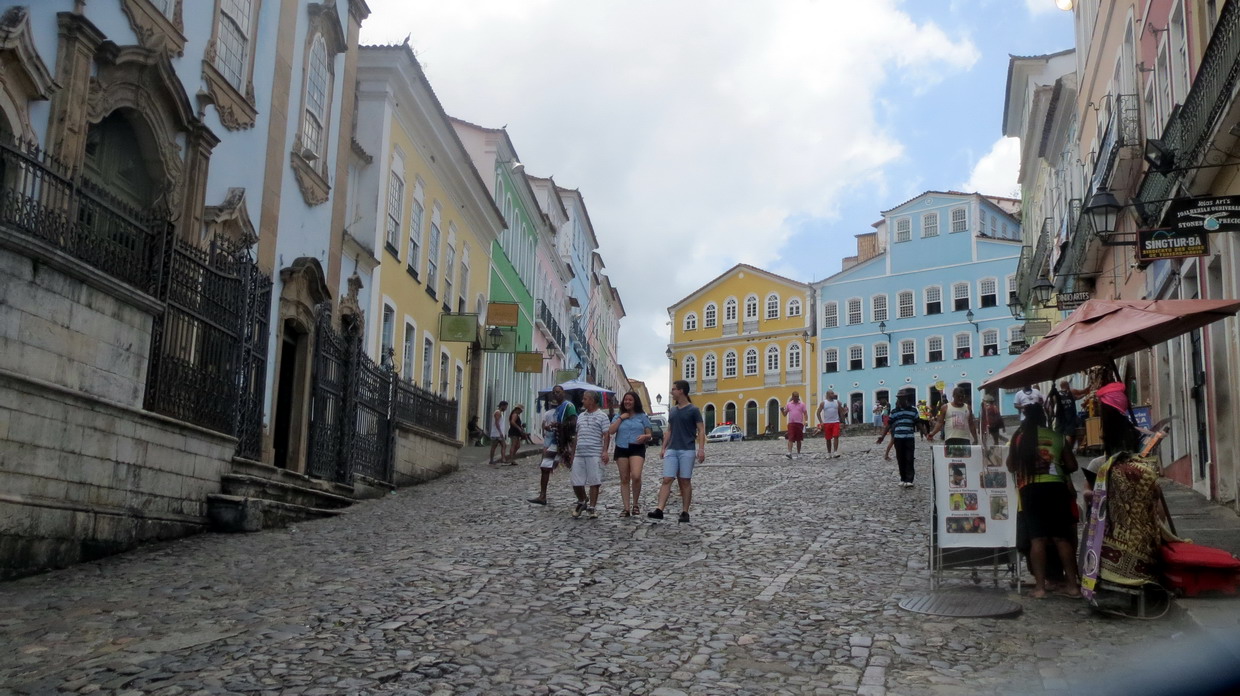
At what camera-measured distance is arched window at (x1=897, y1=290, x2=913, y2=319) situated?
66.4 metres

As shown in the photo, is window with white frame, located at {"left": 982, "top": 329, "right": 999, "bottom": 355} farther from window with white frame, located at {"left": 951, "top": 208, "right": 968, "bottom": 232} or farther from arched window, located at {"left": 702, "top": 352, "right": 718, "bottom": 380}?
arched window, located at {"left": 702, "top": 352, "right": 718, "bottom": 380}

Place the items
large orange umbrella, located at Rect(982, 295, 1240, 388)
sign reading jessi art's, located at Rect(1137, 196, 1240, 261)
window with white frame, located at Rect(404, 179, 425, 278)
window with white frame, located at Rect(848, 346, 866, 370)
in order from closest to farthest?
large orange umbrella, located at Rect(982, 295, 1240, 388) < sign reading jessi art's, located at Rect(1137, 196, 1240, 261) < window with white frame, located at Rect(404, 179, 425, 278) < window with white frame, located at Rect(848, 346, 866, 370)

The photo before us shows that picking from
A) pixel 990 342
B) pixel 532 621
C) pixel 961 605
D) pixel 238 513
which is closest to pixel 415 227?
pixel 238 513

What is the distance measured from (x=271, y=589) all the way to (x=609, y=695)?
391cm

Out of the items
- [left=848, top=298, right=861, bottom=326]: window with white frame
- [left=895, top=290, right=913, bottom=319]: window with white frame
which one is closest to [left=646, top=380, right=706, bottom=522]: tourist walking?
[left=895, top=290, right=913, bottom=319]: window with white frame

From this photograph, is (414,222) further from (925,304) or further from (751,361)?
(751,361)

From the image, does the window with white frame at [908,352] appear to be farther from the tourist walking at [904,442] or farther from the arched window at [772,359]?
the tourist walking at [904,442]

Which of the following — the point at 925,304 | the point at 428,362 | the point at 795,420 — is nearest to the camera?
the point at 795,420

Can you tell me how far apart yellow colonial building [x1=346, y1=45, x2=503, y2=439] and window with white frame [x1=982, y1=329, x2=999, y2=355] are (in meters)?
35.7

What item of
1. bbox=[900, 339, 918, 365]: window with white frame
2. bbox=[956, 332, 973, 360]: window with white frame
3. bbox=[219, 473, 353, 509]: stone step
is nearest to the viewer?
bbox=[219, 473, 353, 509]: stone step

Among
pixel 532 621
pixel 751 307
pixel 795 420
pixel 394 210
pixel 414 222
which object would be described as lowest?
pixel 532 621

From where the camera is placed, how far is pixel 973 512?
31.1 ft

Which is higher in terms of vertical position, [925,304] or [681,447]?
[925,304]

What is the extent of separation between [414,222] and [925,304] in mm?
42919
